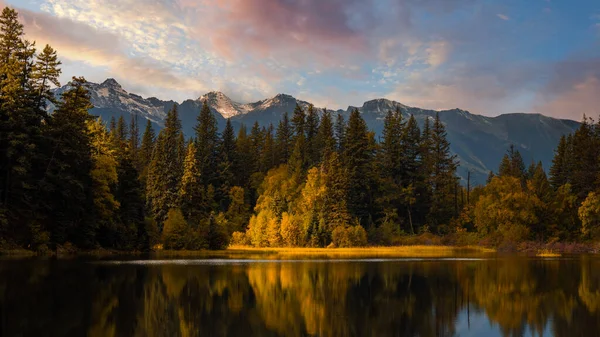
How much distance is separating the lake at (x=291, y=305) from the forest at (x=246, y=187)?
20510mm

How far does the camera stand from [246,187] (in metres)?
104

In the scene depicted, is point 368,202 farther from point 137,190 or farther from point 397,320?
point 397,320

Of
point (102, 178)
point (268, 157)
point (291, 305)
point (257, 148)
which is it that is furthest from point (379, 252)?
point (257, 148)

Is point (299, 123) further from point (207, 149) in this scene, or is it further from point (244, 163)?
point (207, 149)

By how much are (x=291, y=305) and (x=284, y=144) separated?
91461 millimetres

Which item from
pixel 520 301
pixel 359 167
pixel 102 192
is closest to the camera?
pixel 520 301

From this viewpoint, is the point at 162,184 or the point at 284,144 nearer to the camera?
the point at 162,184

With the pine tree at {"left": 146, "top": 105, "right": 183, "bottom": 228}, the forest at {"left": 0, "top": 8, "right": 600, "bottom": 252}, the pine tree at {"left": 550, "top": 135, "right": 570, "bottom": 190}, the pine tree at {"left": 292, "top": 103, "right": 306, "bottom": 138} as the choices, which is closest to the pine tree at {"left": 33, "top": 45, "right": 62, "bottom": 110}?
the forest at {"left": 0, "top": 8, "right": 600, "bottom": 252}

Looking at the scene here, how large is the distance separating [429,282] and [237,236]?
209 ft

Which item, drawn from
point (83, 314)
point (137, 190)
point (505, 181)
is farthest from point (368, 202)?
point (83, 314)

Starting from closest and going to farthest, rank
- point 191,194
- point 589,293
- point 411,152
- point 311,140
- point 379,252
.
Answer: point 589,293, point 379,252, point 191,194, point 411,152, point 311,140

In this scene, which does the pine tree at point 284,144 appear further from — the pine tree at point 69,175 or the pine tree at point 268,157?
the pine tree at point 69,175

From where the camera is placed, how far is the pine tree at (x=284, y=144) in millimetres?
107625

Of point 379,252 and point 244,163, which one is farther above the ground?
point 244,163
